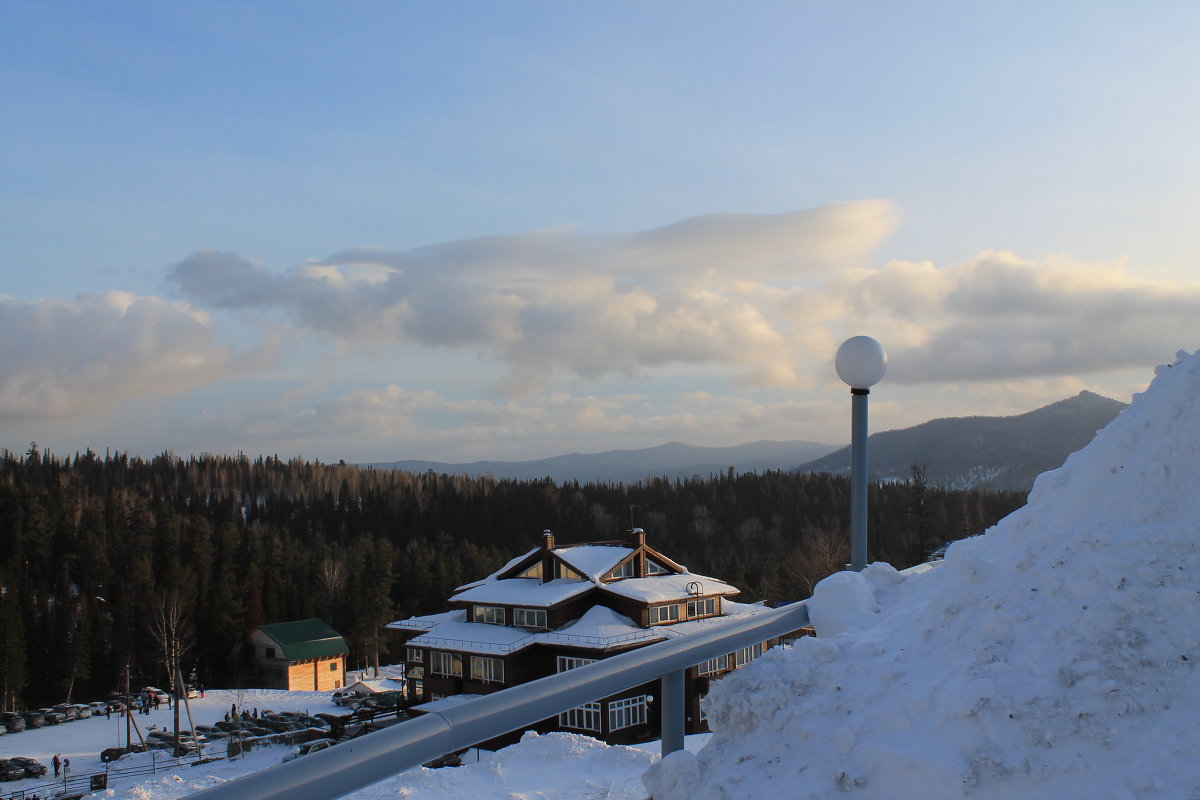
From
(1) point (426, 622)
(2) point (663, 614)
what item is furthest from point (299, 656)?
(2) point (663, 614)

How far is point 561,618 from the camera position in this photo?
3147cm

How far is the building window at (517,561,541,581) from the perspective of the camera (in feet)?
116

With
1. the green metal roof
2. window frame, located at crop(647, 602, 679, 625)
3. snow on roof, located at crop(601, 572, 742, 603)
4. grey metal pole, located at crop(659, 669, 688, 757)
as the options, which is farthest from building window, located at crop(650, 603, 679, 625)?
the green metal roof

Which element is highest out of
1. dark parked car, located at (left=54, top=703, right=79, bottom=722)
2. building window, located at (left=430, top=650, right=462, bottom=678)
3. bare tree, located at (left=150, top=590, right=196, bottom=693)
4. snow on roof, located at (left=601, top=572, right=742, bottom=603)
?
snow on roof, located at (left=601, top=572, right=742, bottom=603)

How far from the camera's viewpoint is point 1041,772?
270 centimetres

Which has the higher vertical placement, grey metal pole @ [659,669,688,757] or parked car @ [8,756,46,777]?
grey metal pole @ [659,669,688,757]

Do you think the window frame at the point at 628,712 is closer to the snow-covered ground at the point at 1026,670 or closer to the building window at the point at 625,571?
the building window at the point at 625,571

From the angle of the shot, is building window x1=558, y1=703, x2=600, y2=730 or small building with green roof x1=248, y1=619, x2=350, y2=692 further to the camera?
small building with green roof x1=248, y1=619, x2=350, y2=692

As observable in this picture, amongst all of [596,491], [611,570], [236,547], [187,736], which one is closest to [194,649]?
[236,547]

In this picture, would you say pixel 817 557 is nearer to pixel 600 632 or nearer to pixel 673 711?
pixel 600 632

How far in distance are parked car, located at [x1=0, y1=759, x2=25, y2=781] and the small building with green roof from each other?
21.0 m

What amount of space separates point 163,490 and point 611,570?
317 ft

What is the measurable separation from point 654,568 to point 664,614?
441cm

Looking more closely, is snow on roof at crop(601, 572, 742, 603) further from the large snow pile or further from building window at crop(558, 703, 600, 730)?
the large snow pile
